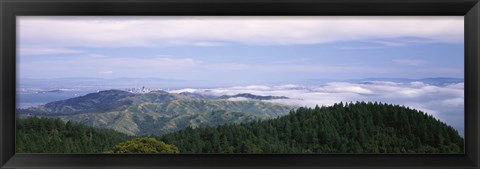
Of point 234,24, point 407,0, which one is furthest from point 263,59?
point 407,0

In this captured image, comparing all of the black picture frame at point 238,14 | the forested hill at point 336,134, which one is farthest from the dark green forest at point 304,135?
the black picture frame at point 238,14

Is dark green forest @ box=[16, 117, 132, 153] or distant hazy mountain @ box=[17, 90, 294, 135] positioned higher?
distant hazy mountain @ box=[17, 90, 294, 135]

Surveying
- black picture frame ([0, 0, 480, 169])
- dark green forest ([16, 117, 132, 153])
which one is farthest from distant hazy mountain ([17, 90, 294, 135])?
black picture frame ([0, 0, 480, 169])

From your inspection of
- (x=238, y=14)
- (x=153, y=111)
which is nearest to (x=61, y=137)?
(x=153, y=111)

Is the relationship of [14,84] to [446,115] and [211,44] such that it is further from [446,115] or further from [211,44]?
[446,115]

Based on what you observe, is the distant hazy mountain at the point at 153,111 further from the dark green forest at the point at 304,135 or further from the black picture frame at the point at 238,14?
the black picture frame at the point at 238,14

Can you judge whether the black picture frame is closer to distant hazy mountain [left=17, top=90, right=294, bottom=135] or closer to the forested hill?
the forested hill
